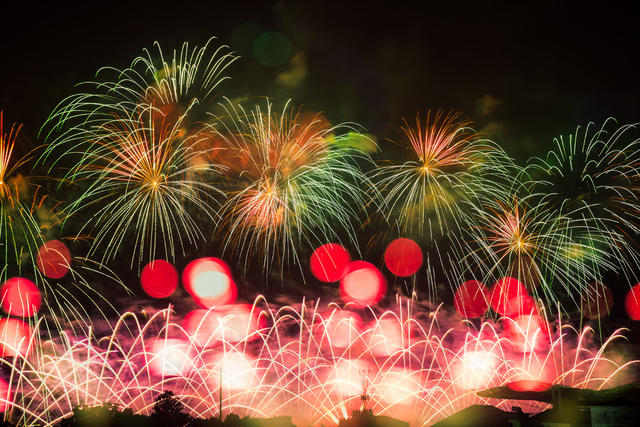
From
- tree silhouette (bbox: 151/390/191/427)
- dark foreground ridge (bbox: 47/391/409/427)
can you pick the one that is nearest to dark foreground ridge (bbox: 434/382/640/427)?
dark foreground ridge (bbox: 47/391/409/427)

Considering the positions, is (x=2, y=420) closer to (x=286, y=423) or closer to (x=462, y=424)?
(x=286, y=423)

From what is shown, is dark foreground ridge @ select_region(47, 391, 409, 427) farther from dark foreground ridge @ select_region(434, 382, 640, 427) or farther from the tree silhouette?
dark foreground ridge @ select_region(434, 382, 640, 427)

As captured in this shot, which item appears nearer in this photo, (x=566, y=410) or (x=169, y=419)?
(x=566, y=410)

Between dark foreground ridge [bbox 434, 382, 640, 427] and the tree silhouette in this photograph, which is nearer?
dark foreground ridge [bbox 434, 382, 640, 427]

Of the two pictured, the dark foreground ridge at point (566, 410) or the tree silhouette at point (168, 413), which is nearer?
the dark foreground ridge at point (566, 410)

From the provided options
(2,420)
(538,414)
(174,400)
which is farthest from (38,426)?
(538,414)

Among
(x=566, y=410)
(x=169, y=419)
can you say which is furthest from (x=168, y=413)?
(x=566, y=410)

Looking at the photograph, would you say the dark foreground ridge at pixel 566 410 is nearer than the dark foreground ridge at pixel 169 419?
Yes

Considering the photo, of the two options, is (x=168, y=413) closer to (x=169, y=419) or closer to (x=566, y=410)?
(x=169, y=419)

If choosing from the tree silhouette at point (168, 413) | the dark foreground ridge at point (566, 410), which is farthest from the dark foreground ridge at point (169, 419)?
the dark foreground ridge at point (566, 410)

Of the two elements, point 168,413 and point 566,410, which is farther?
point 168,413

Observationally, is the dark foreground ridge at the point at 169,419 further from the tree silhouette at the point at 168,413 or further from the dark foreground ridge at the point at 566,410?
the dark foreground ridge at the point at 566,410
